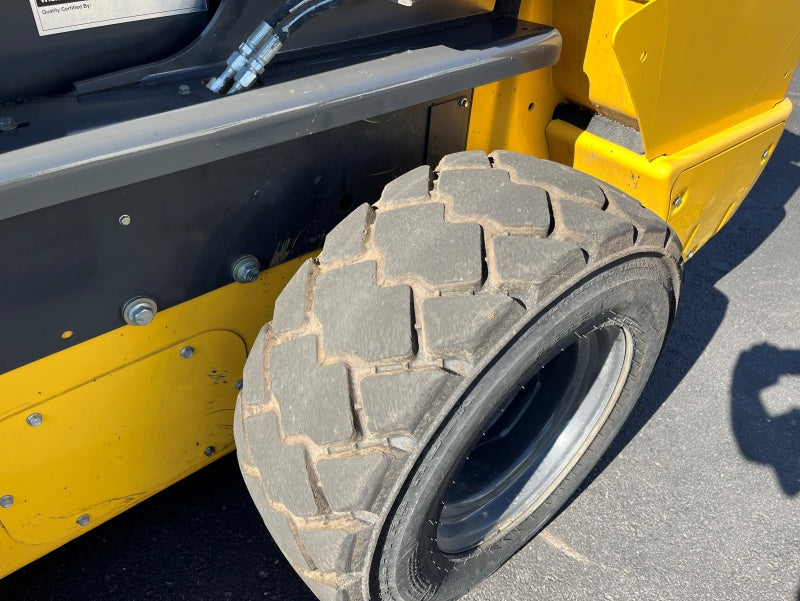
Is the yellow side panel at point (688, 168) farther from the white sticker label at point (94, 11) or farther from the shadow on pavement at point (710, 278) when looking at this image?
the white sticker label at point (94, 11)

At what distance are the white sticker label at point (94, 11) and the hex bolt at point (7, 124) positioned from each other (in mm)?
119

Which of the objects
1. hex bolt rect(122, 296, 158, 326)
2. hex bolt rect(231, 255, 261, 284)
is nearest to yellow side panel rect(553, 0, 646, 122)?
hex bolt rect(231, 255, 261, 284)

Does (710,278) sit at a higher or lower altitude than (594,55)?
lower

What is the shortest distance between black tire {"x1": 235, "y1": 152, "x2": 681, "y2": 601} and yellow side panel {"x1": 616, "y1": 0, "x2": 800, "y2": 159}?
0.87ft

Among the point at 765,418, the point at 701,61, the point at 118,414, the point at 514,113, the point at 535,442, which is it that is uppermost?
the point at 701,61

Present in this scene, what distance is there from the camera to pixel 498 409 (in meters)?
1.19

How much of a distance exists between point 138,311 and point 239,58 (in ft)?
1.37

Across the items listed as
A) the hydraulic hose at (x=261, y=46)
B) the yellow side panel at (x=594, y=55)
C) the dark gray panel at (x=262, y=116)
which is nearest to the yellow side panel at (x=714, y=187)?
the yellow side panel at (x=594, y=55)

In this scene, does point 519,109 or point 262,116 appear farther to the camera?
point 519,109

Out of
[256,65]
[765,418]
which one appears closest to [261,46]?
[256,65]

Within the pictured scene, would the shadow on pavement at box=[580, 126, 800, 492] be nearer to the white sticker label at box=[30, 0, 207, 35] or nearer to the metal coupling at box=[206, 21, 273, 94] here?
the metal coupling at box=[206, 21, 273, 94]

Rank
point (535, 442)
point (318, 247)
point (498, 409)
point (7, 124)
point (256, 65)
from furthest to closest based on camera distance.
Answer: point (535, 442), point (318, 247), point (498, 409), point (256, 65), point (7, 124)

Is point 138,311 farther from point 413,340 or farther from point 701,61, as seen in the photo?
point 701,61

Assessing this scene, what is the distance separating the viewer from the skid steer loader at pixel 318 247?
951 millimetres
